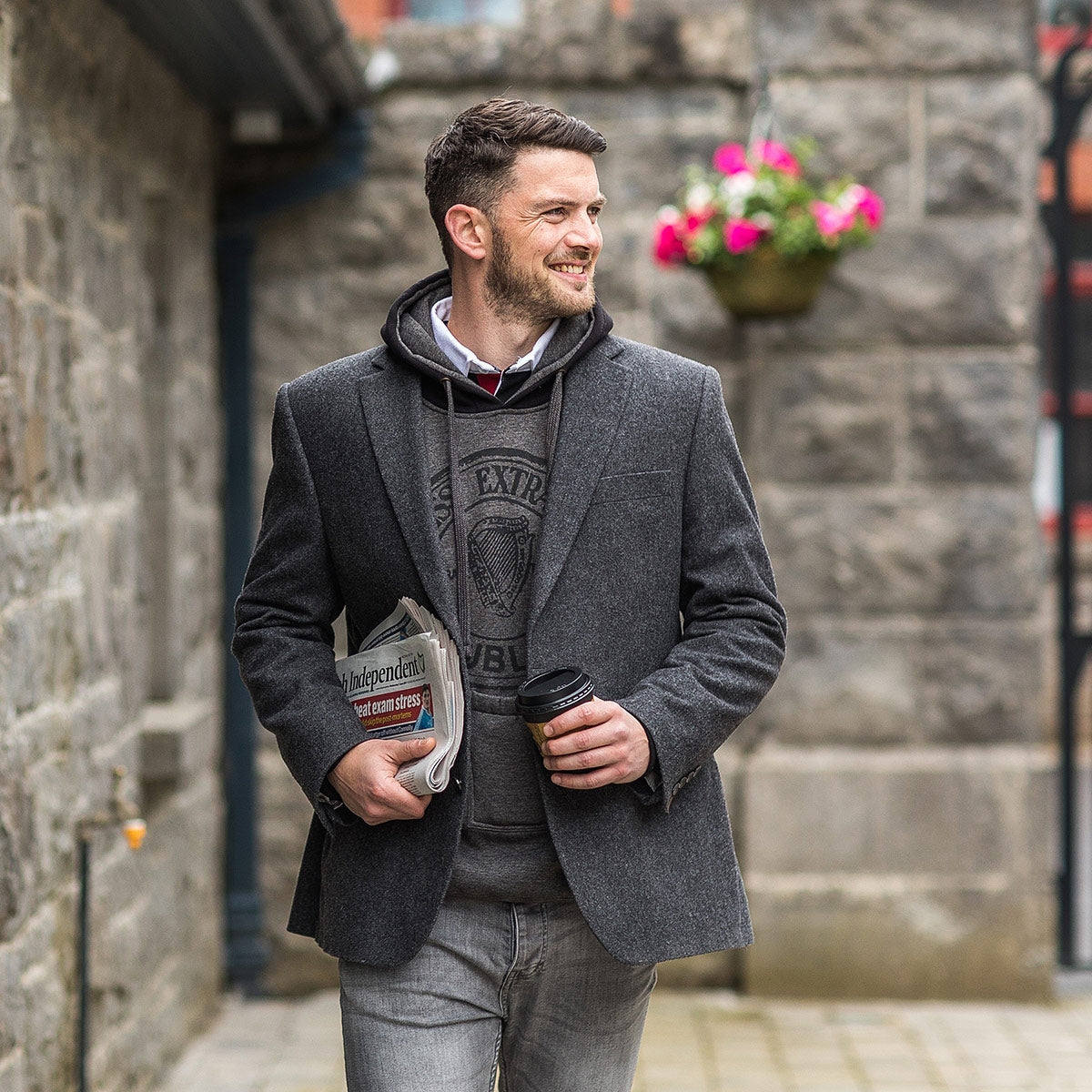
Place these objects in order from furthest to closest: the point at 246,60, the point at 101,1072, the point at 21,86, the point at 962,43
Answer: the point at 962,43
the point at 246,60
the point at 101,1072
the point at 21,86

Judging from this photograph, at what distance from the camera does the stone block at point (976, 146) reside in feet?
17.3

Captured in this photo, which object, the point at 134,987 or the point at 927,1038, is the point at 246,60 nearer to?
the point at 134,987

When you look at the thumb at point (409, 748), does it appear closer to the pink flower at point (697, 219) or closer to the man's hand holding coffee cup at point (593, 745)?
the man's hand holding coffee cup at point (593, 745)


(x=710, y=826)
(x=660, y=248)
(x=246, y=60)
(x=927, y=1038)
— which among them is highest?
(x=246, y=60)

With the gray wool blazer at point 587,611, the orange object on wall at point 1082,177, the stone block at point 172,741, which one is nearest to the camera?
the gray wool blazer at point 587,611

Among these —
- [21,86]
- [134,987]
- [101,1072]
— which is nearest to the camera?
[21,86]

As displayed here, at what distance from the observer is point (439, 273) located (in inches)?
103

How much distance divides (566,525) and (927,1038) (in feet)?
10.4

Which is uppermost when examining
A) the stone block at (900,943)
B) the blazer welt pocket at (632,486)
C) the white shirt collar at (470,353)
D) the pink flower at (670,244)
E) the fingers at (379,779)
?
the pink flower at (670,244)

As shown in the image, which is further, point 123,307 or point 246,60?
point 246,60

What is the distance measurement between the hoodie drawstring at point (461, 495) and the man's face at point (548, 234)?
4.2 inches

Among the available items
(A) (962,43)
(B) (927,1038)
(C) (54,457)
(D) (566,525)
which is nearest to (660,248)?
(A) (962,43)

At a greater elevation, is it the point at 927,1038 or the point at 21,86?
the point at 21,86

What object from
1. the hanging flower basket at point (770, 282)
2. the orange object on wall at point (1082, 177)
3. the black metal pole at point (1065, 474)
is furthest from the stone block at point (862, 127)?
the orange object on wall at point (1082, 177)
